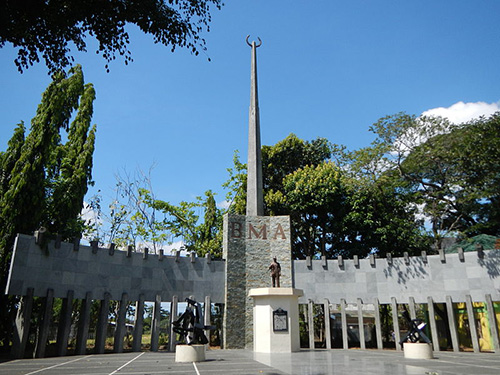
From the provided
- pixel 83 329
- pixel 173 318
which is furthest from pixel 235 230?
pixel 83 329

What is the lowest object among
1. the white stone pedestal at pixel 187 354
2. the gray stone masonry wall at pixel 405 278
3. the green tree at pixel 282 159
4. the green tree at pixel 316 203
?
the white stone pedestal at pixel 187 354

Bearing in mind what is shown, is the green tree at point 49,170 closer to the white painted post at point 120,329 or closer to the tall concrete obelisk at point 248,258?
the white painted post at point 120,329

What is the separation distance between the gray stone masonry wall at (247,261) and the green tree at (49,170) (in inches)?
275

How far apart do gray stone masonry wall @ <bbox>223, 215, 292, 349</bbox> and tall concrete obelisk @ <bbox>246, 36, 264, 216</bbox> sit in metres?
0.82

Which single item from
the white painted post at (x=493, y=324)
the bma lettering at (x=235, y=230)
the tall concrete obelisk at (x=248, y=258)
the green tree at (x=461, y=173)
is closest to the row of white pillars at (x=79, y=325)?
the tall concrete obelisk at (x=248, y=258)

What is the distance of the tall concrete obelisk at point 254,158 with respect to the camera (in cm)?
1836

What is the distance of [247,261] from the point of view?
17141mm

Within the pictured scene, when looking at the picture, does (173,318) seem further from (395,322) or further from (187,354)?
(395,322)

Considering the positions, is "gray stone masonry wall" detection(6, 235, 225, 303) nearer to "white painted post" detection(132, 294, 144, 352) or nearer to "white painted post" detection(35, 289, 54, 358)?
"white painted post" detection(35, 289, 54, 358)

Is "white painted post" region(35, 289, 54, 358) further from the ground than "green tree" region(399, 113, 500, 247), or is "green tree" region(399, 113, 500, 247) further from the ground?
"green tree" region(399, 113, 500, 247)

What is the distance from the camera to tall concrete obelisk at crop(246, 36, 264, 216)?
1836cm

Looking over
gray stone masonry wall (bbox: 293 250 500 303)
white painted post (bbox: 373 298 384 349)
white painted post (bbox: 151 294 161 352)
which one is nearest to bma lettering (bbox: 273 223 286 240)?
gray stone masonry wall (bbox: 293 250 500 303)

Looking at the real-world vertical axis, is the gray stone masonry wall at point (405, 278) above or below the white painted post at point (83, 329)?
above

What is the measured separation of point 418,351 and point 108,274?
1149cm
